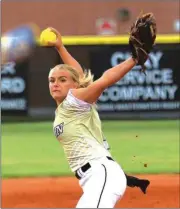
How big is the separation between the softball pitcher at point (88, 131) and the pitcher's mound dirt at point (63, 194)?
262 cm

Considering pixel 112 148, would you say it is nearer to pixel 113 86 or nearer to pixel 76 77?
pixel 113 86

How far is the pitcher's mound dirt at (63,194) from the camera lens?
661cm

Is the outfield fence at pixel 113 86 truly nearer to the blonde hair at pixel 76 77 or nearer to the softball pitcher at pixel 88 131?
the blonde hair at pixel 76 77

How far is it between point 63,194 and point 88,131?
11.0 feet

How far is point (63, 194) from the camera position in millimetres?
7219

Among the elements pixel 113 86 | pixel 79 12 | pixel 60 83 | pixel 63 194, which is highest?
pixel 79 12

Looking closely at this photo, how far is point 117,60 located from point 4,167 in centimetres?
670

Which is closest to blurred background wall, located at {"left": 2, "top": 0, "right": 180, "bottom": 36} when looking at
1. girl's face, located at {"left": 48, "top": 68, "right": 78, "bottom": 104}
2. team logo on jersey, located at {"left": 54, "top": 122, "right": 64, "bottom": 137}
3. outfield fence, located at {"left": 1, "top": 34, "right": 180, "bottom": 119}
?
outfield fence, located at {"left": 1, "top": 34, "right": 180, "bottom": 119}

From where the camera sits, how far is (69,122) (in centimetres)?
397

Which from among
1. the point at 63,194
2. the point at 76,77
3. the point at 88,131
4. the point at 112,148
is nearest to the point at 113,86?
the point at 112,148

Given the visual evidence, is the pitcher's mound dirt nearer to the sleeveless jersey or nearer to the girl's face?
the sleeveless jersey

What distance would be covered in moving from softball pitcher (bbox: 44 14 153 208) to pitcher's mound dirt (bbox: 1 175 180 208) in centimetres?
262

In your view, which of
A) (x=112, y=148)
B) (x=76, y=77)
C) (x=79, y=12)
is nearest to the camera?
(x=76, y=77)

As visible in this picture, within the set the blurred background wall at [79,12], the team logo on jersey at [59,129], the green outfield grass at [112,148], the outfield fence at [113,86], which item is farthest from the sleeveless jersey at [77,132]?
the blurred background wall at [79,12]
